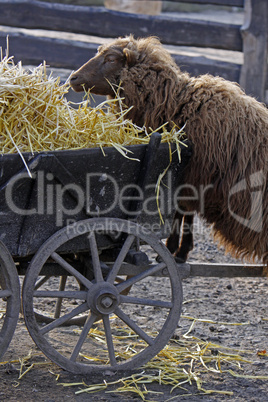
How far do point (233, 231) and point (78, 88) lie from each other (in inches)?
51.8

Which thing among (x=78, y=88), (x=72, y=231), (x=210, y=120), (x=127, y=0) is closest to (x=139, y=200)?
(x=72, y=231)

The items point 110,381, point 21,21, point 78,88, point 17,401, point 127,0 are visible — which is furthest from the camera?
point 127,0

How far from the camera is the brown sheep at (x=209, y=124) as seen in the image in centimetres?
323

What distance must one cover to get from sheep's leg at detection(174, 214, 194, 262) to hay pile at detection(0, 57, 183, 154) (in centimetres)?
78

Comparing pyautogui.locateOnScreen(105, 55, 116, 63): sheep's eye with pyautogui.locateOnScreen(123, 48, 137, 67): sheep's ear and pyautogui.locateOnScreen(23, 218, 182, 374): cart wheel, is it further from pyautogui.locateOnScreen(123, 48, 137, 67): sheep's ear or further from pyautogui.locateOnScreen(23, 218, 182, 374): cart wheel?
pyautogui.locateOnScreen(23, 218, 182, 374): cart wheel

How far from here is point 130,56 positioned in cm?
341

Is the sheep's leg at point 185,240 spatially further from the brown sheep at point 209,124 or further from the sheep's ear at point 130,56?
the sheep's ear at point 130,56

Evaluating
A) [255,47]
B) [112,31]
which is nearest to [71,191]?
[112,31]

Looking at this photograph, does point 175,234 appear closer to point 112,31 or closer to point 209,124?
point 209,124

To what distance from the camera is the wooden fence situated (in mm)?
6969

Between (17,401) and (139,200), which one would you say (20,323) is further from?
(139,200)

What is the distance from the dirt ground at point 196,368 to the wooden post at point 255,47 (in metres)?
3.35

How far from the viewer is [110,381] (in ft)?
9.71

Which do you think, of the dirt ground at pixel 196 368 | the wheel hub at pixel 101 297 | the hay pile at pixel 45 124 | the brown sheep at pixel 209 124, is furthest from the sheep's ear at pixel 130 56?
the dirt ground at pixel 196 368
